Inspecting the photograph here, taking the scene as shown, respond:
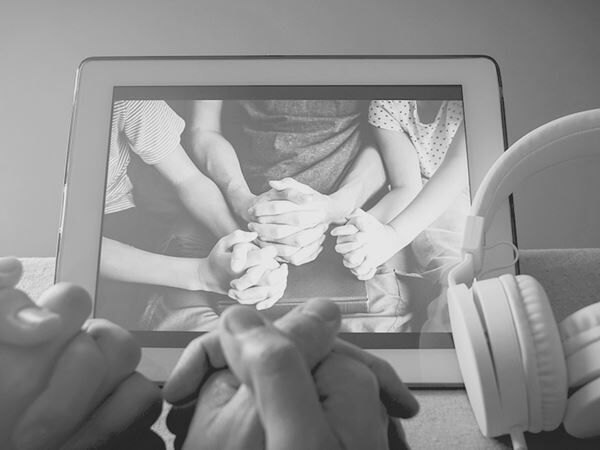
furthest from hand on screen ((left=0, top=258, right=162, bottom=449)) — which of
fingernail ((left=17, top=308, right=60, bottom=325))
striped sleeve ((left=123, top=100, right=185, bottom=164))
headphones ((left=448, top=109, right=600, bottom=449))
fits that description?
striped sleeve ((left=123, top=100, right=185, bottom=164))

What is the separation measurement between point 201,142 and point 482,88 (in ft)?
0.97

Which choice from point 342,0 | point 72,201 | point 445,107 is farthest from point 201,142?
point 342,0

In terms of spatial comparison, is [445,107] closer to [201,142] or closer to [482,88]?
[482,88]

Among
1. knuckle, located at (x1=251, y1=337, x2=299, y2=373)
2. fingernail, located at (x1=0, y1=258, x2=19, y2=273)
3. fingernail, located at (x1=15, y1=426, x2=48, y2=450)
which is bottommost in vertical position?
fingernail, located at (x1=15, y1=426, x2=48, y2=450)

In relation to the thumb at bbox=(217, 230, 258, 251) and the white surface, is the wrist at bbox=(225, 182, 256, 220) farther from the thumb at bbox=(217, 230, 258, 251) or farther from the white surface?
the white surface

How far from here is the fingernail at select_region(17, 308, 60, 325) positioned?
0.78ft

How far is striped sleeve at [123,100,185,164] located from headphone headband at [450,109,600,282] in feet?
1.07

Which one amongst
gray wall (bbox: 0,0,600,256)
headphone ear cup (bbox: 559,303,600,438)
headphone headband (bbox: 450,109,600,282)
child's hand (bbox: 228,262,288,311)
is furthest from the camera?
gray wall (bbox: 0,0,600,256)

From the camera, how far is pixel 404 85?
662 millimetres

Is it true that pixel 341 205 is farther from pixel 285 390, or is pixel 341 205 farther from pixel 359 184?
pixel 285 390

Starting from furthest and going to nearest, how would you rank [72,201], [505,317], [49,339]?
1. [72,201]
2. [505,317]
3. [49,339]

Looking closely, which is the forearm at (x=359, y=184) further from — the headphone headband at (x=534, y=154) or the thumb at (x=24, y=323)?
the thumb at (x=24, y=323)

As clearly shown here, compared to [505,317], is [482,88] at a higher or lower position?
higher

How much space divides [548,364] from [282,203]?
0.33 meters
